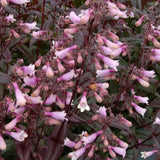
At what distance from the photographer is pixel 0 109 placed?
2.56 m

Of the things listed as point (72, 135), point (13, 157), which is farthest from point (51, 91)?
point (13, 157)

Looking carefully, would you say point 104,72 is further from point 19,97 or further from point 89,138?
point 19,97

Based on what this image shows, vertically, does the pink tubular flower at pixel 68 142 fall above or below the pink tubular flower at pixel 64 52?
below

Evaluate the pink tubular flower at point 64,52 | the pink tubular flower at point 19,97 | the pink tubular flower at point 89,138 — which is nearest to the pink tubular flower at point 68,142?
the pink tubular flower at point 89,138

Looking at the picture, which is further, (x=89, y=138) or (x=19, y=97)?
(x=89, y=138)

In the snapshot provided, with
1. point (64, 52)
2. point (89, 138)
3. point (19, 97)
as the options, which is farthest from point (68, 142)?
point (64, 52)

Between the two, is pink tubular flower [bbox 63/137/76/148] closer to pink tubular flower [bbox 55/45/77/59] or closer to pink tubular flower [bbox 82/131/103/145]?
pink tubular flower [bbox 82/131/103/145]

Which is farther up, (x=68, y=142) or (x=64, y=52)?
(x=64, y=52)

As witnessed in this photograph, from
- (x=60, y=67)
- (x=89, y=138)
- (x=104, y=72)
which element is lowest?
(x=89, y=138)

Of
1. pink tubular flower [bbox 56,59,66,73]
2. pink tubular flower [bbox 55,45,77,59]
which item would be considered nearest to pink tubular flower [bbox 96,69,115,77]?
pink tubular flower [bbox 55,45,77,59]

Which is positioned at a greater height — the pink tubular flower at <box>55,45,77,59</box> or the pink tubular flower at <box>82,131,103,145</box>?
the pink tubular flower at <box>55,45,77,59</box>

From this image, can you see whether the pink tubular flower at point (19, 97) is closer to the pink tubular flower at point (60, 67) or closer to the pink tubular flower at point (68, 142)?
the pink tubular flower at point (60, 67)

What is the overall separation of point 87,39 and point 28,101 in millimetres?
820

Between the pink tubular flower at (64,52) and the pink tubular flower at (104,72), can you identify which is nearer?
the pink tubular flower at (64,52)
